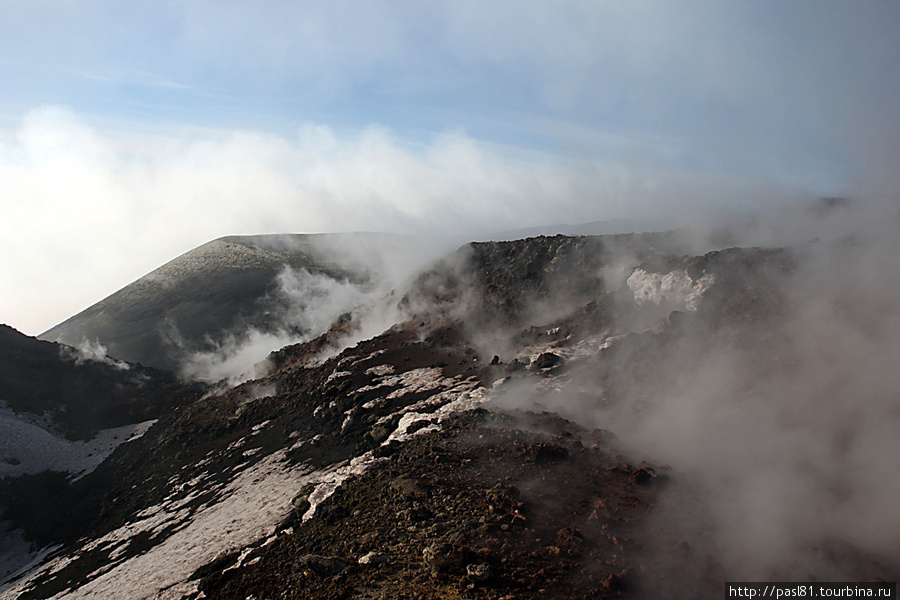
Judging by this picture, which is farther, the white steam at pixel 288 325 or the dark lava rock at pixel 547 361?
the white steam at pixel 288 325

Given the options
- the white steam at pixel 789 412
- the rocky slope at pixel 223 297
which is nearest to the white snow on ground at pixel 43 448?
the rocky slope at pixel 223 297

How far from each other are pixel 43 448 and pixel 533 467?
38.1 metres

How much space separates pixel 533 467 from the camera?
1351 centimetres

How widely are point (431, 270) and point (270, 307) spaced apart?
135 ft

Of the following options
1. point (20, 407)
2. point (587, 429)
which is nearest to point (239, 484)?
point (587, 429)

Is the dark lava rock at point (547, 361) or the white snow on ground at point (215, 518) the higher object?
the dark lava rock at point (547, 361)

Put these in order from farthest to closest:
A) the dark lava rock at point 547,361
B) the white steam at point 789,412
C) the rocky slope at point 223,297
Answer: the rocky slope at point 223,297 < the dark lava rock at point 547,361 < the white steam at point 789,412

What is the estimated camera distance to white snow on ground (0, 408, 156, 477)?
3090 cm

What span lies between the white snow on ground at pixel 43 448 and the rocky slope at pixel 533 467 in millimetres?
2318

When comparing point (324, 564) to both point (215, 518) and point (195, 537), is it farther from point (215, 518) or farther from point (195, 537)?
point (215, 518)

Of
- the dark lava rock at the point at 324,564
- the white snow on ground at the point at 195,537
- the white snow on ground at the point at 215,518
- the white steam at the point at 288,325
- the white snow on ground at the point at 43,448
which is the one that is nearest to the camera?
the dark lava rock at the point at 324,564

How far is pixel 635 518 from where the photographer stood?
1080 centimetres

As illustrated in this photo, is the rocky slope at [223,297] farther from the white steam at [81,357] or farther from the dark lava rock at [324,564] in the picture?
the dark lava rock at [324,564]

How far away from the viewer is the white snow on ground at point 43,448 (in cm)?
3090
